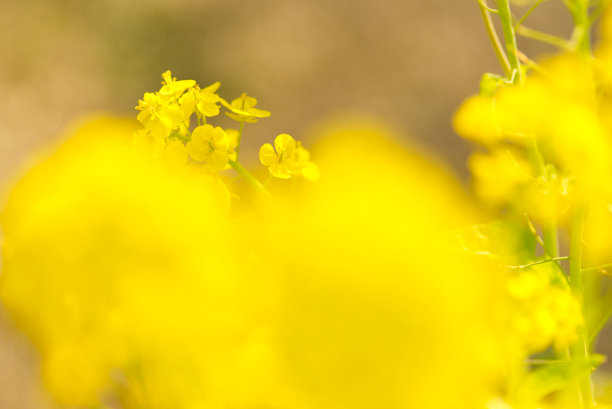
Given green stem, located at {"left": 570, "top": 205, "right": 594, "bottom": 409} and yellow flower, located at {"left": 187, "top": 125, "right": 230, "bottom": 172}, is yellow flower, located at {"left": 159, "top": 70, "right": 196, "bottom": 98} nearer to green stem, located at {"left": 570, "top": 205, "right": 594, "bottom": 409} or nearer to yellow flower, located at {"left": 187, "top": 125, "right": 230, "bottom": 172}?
yellow flower, located at {"left": 187, "top": 125, "right": 230, "bottom": 172}

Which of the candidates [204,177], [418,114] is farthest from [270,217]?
[418,114]

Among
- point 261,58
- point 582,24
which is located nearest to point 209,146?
point 582,24

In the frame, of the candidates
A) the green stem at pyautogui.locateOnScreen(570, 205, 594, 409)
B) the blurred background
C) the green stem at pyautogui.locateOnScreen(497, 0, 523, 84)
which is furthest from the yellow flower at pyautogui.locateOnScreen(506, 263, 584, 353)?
the blurred background

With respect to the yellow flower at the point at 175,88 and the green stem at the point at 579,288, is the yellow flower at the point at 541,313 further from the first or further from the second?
the yellow flower at the point at 175,88

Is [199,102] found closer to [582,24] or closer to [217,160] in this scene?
[217,160]

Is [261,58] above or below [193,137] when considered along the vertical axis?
above

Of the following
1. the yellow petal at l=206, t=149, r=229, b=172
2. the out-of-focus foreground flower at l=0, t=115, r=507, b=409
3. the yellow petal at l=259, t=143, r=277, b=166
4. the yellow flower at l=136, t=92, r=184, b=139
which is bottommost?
the out-of-focus foreground flower at l=0, t=115, r=507, b=409
